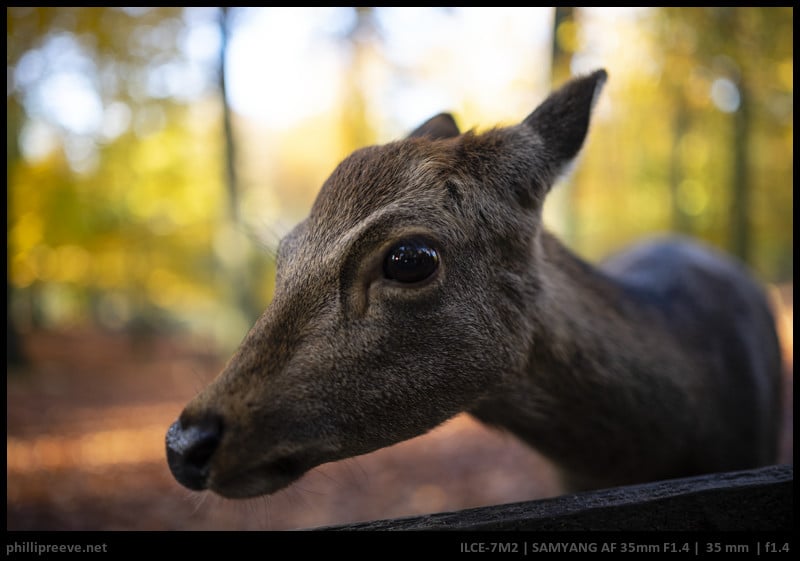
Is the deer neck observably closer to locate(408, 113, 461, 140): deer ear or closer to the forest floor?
the forest floor

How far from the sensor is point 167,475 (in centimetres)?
728

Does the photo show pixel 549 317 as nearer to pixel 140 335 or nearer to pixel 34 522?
pixel 34 522

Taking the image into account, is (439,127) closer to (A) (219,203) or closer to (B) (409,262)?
(B) (409,262)

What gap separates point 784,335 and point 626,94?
5.66 metres

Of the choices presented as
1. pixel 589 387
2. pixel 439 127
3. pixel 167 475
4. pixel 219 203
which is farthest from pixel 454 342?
pixel 219 203

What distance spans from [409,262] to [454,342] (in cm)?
37

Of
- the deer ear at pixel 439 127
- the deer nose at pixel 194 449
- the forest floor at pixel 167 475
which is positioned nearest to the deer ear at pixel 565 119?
the deer ear at pixel 439 127

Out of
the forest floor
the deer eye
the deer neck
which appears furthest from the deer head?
the forest floor

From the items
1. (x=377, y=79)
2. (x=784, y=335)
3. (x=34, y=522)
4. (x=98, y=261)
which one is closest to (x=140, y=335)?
(x=98, y=261)

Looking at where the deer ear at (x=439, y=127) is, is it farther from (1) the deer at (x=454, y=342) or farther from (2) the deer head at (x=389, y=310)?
(2) the deer head at (x=389, y=310)

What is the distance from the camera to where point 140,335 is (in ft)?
67.0

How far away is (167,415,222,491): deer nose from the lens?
1865 mm

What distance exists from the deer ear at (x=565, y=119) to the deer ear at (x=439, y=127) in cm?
59

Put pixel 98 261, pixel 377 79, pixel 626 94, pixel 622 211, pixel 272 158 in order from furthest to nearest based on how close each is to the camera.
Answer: pixel 272 158
pixel 622 211
pixel 377 79
pixel 98 261
pixel 626 94
